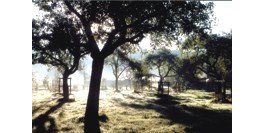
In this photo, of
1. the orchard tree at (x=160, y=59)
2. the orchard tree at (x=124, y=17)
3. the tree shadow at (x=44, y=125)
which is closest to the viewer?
the tree shadow at (x=44, y=125)

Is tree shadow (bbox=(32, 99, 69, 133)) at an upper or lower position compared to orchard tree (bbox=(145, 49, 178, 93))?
lower

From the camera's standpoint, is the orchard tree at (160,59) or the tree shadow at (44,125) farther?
the orchard tree at (160,59)

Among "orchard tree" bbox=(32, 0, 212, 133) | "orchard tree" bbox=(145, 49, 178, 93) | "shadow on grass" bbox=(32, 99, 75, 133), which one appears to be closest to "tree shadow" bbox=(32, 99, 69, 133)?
"shadow on grass" bbox=(32, 99, 75, 133)

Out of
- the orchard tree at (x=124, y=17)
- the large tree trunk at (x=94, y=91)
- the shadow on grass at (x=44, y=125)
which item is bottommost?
the shadow on grass at (x=44, y=125)

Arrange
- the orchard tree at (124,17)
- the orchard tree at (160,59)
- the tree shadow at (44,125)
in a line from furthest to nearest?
the orchard tree at (160,59) → the orchard tree at (124,17) → the tree shadow at (44,125)

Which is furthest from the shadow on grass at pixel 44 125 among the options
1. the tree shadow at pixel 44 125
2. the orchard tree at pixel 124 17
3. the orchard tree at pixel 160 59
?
the orchard tree at pixel 160 59

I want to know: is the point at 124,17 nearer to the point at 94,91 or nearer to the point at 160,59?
the point at 94,91

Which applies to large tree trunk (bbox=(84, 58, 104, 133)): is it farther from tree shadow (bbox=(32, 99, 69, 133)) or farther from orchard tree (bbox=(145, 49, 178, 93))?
orchard tree (bbox=(145, 49, 178, 93))

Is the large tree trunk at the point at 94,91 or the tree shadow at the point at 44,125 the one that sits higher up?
the large tree trunk at the point at 94,91

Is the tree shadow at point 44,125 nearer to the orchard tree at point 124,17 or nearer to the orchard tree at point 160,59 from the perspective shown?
the orchard tree at point 124,17

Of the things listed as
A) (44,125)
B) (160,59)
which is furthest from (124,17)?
(160,59)

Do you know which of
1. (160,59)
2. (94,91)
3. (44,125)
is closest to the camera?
(44,125)
